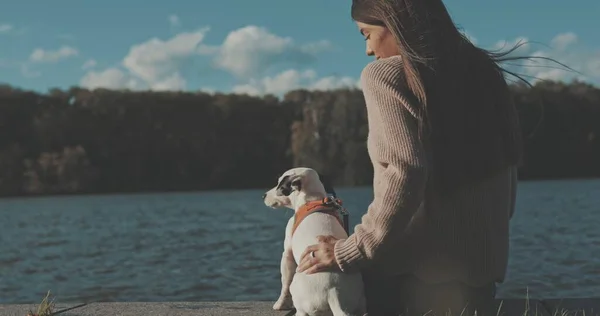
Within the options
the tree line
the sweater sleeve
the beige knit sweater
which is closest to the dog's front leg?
the beige knit sweater

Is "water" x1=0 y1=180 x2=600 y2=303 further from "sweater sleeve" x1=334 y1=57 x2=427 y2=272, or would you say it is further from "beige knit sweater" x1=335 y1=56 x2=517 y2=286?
"sweater sleeve" x1=334 y1=57 x2=427 y2=272

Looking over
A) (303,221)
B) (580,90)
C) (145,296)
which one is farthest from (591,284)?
(580,90)

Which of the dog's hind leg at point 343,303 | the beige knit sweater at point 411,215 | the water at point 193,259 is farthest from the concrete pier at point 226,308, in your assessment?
the water at point 193,259

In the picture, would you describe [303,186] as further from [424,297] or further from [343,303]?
[424,297]

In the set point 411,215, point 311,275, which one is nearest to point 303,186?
point 311,275

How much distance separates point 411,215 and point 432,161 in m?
0.23

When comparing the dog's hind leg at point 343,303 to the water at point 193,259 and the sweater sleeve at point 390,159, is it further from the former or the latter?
the water at point 193,259

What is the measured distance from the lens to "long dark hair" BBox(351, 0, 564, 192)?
10.8 ft

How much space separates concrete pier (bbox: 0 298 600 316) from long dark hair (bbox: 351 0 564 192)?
1372 mm

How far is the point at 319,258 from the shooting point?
362 centimetres

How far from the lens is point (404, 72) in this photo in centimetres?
330

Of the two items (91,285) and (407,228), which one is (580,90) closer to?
(91,285)

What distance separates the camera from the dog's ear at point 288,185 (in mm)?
4742

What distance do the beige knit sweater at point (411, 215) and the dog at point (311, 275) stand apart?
0.15 m
